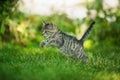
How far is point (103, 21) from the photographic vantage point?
45.5ft

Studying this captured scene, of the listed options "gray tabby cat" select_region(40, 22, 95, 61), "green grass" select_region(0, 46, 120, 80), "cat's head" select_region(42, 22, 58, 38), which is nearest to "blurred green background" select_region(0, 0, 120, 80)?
"green grass" select_region(0, 46, 120, 80)

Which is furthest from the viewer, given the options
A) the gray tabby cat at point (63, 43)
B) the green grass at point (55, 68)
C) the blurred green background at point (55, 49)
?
the gray tabby cat at point (63, 43)

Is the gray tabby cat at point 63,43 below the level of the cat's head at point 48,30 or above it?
below

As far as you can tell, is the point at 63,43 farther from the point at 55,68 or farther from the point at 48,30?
the point at 55,68

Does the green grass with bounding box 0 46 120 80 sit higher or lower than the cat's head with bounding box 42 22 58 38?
lower

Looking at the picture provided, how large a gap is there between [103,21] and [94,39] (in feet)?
2.04

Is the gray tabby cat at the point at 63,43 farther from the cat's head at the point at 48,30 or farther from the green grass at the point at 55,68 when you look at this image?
the green grass at the point at 55,68

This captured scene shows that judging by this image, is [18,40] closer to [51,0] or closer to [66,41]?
[51,0]

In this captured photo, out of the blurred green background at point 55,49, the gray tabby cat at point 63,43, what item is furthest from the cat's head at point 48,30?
the blurred green background at point 55,49

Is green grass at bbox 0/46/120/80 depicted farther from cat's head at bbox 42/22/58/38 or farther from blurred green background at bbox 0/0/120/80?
cat's head at bbox 42/22/58/38

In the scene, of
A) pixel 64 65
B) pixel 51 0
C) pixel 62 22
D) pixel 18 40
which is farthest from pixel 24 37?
pixel 64 65

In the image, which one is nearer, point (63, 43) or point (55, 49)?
point (63, 43)

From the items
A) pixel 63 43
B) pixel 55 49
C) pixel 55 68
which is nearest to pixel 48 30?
pixel 63 43

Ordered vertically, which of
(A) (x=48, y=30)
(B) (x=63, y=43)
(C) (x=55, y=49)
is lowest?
(C) (x=55, y=49)
